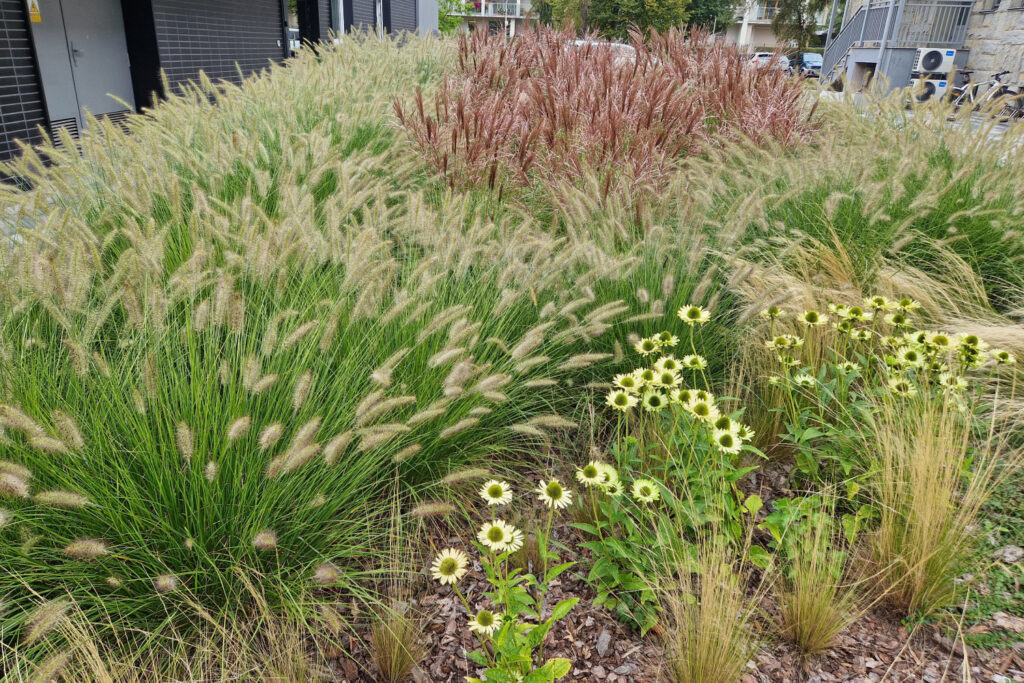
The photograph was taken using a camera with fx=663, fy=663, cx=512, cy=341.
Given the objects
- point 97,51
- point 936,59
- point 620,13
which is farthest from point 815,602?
point 620,13

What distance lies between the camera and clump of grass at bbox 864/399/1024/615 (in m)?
1.77

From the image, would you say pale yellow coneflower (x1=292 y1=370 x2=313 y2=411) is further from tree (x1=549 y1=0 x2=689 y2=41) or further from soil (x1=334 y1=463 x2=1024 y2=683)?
tree (x1=549 y1=0 x2=689 y2=41)

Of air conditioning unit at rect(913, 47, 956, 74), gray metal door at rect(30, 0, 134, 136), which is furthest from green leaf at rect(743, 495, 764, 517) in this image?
air conditioning unit at rect(913, 47, 956, 74)

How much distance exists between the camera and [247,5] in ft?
40.9

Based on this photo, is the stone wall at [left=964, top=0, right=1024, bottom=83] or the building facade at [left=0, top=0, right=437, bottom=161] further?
the stone wall at [left=964, top=0, right=1024, bottom=83]

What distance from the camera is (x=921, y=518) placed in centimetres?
177

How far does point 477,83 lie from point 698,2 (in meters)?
43.1

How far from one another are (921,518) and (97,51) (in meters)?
9.98

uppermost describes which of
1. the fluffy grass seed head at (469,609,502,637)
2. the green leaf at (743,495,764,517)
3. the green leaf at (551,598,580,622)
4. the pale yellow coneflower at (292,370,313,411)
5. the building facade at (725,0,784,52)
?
the building facade at (725,0,784,52)

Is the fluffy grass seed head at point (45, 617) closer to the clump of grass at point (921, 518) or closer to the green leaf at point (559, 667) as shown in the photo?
the green leaf at point (559, 667)

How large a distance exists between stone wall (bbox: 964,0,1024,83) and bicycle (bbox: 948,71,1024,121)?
306mm

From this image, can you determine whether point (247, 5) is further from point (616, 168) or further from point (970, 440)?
point (970, 440)

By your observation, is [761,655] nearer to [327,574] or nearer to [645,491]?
[645,491]

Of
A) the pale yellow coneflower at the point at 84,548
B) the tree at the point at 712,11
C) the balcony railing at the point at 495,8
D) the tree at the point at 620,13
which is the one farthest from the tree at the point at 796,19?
the pale yellow coneflower at the point at 84,548
